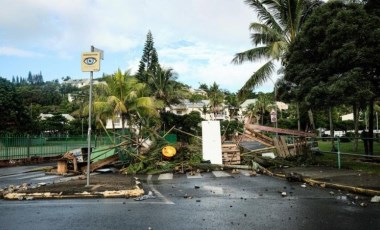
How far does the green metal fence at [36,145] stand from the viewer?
75.0ft

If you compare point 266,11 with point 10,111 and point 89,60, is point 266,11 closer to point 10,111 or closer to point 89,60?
point 89,60

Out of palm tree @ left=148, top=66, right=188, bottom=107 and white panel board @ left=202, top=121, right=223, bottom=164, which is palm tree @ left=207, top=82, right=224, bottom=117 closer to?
palm tree @ left=148, top=66, right=188, bottom=107

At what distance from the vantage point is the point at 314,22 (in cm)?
1636

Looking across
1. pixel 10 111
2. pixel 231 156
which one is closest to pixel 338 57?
pixel 231 156

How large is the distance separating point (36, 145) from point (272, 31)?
656 inches

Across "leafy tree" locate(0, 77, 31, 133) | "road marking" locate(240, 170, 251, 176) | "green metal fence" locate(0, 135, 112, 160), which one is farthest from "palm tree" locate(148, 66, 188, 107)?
"road marking" locate(240, 170, 251, 176)

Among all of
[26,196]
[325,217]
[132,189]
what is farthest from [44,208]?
[325,217]

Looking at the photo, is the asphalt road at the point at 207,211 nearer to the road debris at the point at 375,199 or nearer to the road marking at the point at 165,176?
the road debris at the point at 375,199

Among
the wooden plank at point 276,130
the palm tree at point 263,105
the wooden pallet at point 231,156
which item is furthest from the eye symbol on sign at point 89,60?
the palm tree at point 263,105

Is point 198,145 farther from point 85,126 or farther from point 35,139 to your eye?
point 85,126

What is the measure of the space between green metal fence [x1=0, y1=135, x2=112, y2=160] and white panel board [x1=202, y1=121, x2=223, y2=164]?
1058 cm

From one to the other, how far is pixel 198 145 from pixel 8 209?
38.9 feet

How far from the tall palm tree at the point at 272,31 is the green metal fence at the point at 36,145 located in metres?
11.2

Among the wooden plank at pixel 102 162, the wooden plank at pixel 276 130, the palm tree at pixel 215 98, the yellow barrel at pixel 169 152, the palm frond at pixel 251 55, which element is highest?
the palm tree at pixel 215 98
